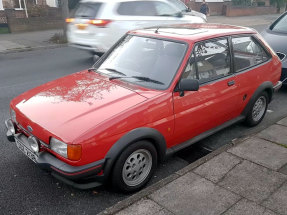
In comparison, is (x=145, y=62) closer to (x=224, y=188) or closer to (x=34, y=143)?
(x=34, y=143)

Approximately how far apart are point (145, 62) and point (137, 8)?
6262 mm

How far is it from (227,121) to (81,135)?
2.47 m

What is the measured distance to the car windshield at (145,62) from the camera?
3.62m

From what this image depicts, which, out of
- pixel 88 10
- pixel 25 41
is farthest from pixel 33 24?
pixel 88 10

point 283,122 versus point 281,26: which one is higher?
point 281,26

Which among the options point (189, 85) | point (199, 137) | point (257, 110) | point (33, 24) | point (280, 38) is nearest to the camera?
point (189, 85)

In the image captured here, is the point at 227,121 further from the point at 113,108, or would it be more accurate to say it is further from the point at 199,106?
the point at 113,108

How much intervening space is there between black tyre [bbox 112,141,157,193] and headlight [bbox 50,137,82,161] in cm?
44

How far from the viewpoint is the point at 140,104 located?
3.21m

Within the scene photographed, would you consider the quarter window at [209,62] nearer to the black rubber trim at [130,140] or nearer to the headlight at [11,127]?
the black rubber trim at [130,140]

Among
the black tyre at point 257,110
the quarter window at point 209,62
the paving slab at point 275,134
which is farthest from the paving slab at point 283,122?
the quarter window at point 209,62

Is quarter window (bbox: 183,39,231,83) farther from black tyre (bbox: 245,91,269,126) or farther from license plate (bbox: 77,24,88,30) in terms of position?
license plate (bbox: 77,24,88,30)

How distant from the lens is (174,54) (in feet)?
12.2

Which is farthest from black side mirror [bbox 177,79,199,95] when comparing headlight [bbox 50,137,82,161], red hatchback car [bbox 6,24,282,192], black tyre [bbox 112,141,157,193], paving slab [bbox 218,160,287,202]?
headlight [bbox 50,137,82,161]
